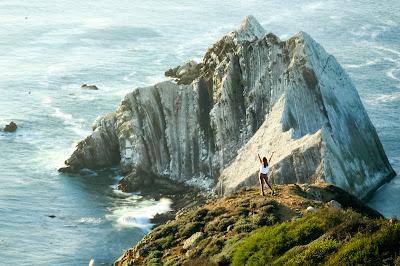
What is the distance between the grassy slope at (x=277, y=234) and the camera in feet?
76.5

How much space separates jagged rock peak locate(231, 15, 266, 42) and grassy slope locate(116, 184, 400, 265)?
1377 inches

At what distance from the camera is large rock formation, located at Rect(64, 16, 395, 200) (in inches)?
2532

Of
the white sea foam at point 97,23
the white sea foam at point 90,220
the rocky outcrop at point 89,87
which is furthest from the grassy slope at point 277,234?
the white sea foam at point 97,23

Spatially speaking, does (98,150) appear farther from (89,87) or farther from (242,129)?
(89,87)

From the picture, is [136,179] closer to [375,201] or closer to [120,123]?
[120,123]

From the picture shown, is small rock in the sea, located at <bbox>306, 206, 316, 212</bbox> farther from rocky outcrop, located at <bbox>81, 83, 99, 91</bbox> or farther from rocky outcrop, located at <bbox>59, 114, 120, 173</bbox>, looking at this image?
rocky outcrop, located at <bbox>81, 83, 99, 91</bbox>

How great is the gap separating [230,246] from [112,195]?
43.3 metres

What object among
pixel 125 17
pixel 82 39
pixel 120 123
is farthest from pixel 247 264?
pixel 125 17

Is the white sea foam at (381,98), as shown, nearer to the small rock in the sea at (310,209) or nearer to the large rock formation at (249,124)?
the large rock formation at (249,124)

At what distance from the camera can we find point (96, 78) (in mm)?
110562

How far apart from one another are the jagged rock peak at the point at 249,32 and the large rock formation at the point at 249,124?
0.35 ft

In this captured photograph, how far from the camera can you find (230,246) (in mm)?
30359

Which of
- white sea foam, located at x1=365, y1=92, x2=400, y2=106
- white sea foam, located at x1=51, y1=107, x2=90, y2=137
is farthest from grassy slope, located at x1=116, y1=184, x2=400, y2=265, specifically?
white sea foam, located at x1=365, y1=92, x2=400, y2=106

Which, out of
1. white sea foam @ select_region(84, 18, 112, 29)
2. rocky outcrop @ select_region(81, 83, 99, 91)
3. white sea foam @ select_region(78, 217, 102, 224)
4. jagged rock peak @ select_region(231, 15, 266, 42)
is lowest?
white sea foam @ select_region(78, 217, 102, 224)
